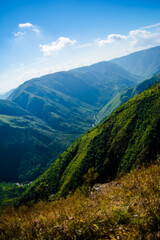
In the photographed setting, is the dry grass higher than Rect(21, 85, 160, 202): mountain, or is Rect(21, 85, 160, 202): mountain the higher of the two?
the dry grass

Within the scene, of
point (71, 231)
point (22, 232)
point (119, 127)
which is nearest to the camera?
point (71, 231)

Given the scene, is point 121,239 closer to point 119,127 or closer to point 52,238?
point 52,238

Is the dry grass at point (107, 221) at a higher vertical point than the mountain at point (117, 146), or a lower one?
higher

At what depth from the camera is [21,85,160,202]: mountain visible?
2653 inches

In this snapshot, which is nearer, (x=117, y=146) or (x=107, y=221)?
(x=107, y=221)

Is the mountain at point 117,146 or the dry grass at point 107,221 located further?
the mountain at point 117,146

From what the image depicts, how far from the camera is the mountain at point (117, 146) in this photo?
6738 cm

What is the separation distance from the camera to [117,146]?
3093 inches

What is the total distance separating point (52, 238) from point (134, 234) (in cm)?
242

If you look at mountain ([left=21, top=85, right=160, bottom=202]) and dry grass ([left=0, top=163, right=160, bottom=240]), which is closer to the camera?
dry grass ([left=0, top=163, right=160, bottom=240])

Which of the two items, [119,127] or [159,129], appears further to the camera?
[119,127]

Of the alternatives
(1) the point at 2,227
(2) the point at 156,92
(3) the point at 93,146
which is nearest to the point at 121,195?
(1) the point at 2,227

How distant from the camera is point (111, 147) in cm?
8019

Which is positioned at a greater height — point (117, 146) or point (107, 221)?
point (107, 221)
